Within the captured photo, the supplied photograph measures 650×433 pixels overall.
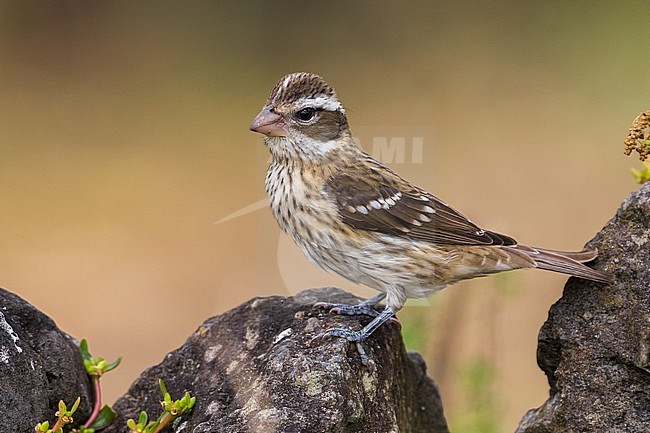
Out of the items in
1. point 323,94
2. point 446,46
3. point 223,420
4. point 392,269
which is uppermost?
point 446,46

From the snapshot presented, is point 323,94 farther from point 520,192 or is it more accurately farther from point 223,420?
point 520,192

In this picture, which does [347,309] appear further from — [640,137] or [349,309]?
[640,137]

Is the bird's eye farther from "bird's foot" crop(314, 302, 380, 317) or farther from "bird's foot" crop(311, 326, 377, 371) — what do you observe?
"bird's foot" crop(311, 326, 377, 371)

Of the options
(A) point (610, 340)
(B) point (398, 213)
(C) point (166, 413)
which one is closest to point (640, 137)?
(A) point (610, 340)

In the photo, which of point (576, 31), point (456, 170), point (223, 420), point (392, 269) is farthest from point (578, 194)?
point (223, 420)

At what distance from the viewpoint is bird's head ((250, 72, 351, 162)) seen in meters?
3.94

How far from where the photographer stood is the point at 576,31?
10.4 m

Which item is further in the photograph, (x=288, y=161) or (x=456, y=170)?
(x=456, y=170)

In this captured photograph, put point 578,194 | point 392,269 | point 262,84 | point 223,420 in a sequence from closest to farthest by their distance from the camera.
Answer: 1. point 223,420
2. point 392,269
3. point 578,194
4. point 262,84

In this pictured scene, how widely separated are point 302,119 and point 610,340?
1519 mm

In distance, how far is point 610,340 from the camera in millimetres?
3395

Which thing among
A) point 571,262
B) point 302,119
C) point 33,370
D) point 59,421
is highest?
point 302,119

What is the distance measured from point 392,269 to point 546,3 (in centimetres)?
783

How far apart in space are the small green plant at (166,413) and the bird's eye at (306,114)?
4.19 feet
